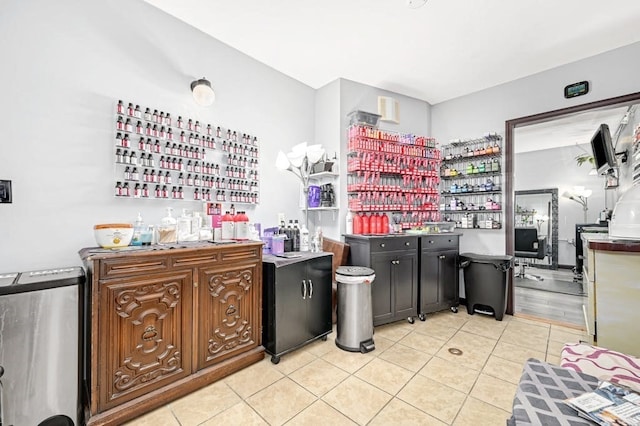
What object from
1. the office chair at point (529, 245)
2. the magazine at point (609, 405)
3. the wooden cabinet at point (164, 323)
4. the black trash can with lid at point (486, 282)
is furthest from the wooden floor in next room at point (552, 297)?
the wooden cabinet at point (164, 323)

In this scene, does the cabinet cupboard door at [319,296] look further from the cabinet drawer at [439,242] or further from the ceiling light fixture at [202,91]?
the ceiling light fixture at [202,91]

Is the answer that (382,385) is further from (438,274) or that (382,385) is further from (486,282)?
(486,282)

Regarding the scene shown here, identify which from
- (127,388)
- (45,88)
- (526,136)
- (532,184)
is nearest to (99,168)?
(45,88)

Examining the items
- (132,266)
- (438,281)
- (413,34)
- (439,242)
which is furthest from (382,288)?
(413,34)

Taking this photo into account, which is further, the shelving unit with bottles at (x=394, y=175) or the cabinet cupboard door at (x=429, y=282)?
the shelving unit with bottles at (x=394, y=175)

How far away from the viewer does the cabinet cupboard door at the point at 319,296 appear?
2758mm

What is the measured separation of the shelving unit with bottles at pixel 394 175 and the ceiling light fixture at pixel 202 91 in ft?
5.89

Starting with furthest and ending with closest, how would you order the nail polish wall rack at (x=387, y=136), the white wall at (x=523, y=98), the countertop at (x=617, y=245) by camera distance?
the nail polish wall rack at (x=387, y=136) → the white wall at (x=523, y=98) → the countertop at (x=617, y=245)

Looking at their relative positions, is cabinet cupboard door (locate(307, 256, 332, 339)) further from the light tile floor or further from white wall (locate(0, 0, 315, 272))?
A: white wall (locate(0, 0, 315, 272))

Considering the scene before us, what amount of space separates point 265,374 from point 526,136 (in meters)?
7.17

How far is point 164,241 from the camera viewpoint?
7.66ft

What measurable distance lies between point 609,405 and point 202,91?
3.33m

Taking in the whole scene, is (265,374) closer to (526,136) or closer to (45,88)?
(45,88)

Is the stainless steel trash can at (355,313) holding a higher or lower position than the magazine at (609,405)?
lower
